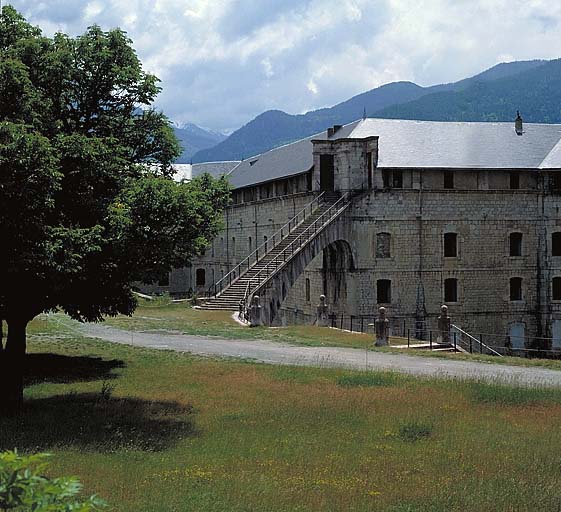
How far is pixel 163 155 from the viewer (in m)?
21.4

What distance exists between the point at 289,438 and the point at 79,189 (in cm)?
736

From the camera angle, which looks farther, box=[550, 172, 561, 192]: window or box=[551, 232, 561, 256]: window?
box=[551, 232, 561, 256]: window

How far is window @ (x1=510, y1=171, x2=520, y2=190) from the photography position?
48781 mm

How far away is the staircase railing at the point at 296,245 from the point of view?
41.2 meters

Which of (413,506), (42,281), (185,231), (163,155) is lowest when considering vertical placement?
(413,506)

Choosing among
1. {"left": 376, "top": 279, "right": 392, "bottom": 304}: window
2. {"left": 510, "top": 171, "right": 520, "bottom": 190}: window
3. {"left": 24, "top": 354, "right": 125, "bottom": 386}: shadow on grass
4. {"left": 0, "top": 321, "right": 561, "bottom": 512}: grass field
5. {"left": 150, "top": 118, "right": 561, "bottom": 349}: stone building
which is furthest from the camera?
{"left": 510, "top": 171, "right": 520, "bottom": 190}: window

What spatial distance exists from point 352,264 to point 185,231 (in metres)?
30.0

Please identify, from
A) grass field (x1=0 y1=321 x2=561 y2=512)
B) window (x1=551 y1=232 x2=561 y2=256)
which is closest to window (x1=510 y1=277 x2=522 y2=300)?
window (x1=551 y1=232 x2=561 y2=256)

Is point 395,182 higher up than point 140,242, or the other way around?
point 395,182

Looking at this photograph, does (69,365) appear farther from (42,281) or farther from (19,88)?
(19,88)

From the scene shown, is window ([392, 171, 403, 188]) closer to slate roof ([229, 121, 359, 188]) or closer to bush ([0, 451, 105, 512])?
slate roof ([229, 121, 359, 188])

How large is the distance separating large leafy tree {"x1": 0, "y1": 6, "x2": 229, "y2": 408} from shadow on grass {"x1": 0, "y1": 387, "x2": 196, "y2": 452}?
1329mm

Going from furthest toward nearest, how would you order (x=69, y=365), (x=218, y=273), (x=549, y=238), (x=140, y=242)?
(x=218, y=273), (x=549, y=238), (x=69, y=365), (x=140, y=242)

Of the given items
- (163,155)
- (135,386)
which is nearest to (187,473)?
(135,386)
